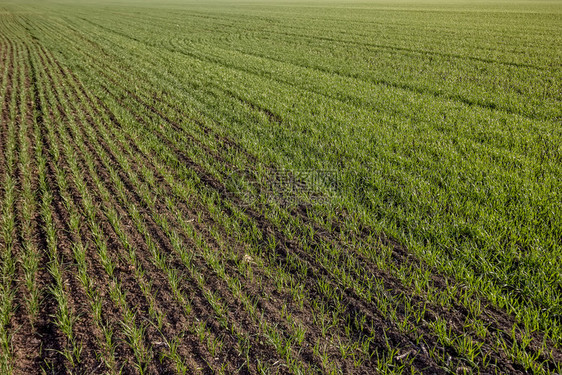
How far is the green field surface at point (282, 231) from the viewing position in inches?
131

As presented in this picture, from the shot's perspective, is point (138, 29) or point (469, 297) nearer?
point (469, 297)

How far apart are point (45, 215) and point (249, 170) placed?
3458mm

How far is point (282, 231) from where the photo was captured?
5.14 m

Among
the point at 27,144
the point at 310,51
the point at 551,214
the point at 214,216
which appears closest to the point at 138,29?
the point at 310,51

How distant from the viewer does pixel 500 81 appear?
1286cm

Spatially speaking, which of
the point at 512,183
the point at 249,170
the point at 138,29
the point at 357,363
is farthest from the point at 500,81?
the point at 138,29

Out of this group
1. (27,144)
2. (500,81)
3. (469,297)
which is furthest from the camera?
(500,81)

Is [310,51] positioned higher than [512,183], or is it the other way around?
[310,51]

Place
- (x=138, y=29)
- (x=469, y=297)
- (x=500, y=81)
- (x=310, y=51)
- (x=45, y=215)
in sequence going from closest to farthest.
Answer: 1. (x=469, y=297)
2. (x=45, y=215)
3. (x=500, y=81)
4. (x=310, y=51)
5. (x=138, y=29)

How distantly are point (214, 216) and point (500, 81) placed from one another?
41.4 feet

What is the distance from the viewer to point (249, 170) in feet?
22.5

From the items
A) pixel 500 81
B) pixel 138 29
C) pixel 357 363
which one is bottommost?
pixel 357 363

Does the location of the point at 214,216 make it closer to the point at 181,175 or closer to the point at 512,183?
the point at 181,175

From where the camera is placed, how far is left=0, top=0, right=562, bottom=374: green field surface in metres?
3.32
